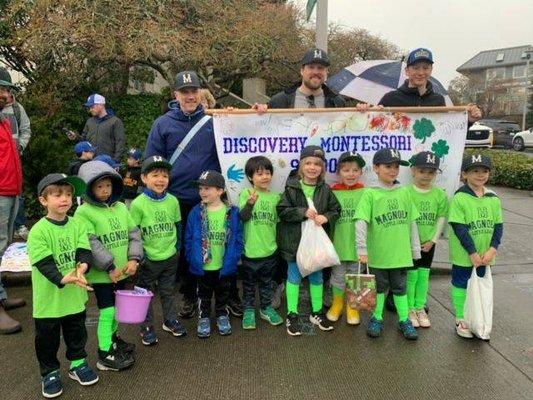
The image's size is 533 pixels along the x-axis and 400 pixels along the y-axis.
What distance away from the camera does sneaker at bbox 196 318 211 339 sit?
3.96 metres

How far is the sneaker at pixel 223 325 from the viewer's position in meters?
4.01

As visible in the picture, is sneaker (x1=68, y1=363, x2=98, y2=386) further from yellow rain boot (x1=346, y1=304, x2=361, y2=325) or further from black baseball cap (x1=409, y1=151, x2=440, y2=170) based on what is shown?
black baseball cap (x1=409, y1=151, x2=440, y2=170)

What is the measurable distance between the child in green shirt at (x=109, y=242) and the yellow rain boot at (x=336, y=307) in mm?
1765

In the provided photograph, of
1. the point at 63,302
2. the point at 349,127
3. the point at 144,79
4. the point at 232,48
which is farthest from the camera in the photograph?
the point at 144,79

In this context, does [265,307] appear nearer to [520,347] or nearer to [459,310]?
[459,310]

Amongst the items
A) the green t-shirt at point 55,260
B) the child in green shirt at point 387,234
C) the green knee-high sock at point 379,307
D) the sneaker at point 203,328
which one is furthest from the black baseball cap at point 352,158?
the green t-shirt at point 55,260

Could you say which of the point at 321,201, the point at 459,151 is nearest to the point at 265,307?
the point at 321,201

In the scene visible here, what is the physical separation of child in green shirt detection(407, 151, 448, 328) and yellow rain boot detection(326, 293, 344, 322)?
0.59m

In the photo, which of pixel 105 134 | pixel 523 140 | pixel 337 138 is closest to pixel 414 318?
pixel 337 138

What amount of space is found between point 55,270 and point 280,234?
6.20ft

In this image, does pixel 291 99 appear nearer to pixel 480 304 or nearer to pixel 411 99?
pixel 411 99

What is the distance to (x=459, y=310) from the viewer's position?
160 inches

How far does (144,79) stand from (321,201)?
405 inches

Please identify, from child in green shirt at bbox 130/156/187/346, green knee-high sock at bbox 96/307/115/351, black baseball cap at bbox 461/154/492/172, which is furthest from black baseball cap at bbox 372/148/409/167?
green knee-high sock at bbox 96/307/115/351
